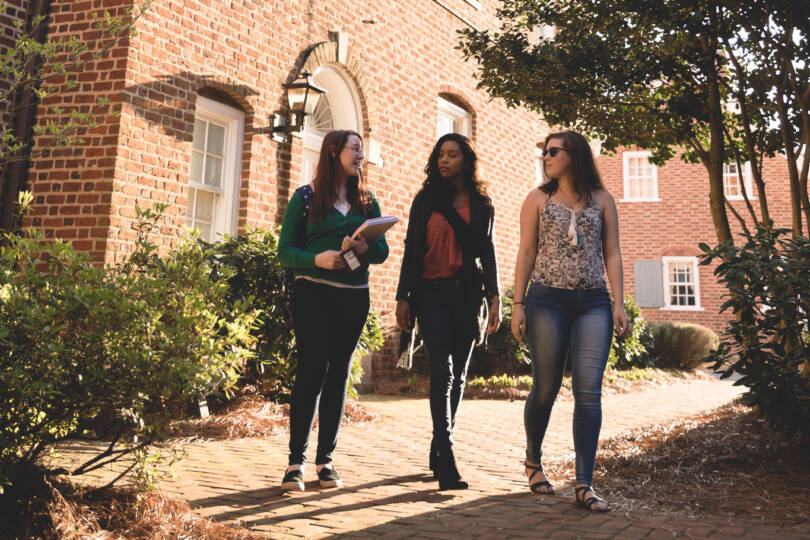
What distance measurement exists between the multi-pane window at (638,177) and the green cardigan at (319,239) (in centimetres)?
1957

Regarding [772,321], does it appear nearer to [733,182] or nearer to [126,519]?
[126,519]

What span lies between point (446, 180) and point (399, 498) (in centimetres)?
190

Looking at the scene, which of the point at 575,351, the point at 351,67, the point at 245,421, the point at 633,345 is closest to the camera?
the point at 575,351

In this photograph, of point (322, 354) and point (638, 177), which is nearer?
point (322, 354)

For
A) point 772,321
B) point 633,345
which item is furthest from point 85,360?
point 633,345

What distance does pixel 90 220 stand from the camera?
20.6ft

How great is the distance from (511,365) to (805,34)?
249 inches

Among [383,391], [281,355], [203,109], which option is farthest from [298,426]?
[383,391]

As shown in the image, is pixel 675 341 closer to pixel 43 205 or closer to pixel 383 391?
pixel 383 391

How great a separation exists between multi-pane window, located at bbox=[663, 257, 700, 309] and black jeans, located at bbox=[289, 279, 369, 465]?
62.9 ft

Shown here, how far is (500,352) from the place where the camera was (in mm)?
10477

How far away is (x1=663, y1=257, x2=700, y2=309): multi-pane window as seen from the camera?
21.0 metres

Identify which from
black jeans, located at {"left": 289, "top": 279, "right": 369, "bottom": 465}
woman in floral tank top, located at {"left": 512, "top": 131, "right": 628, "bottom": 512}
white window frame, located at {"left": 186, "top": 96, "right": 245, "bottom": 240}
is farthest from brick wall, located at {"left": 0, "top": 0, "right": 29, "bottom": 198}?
woman in floral tank top, located at {"left": 512, "top": 131, "right": 628, "bottom": 512}

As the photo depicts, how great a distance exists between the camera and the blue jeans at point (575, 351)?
3.51m
